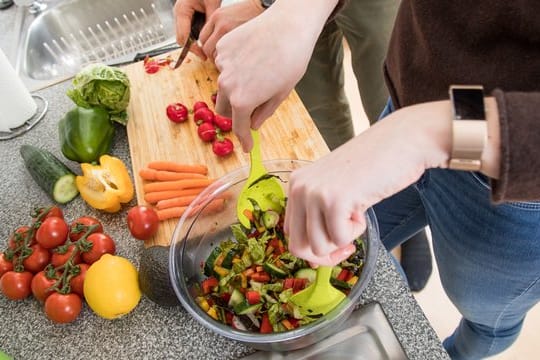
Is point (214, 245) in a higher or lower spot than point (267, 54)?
lower

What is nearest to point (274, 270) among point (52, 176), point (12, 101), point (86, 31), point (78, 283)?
point (78, 283)

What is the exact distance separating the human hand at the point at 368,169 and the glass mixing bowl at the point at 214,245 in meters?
0.19

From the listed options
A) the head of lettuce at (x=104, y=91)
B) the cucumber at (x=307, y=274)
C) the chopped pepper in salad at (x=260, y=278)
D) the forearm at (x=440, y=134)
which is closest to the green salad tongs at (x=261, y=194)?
the chopped pepper in salad at (x=260, y=278)

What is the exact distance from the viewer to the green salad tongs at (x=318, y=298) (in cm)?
64

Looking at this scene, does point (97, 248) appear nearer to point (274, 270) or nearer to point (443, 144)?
point (274, 270)

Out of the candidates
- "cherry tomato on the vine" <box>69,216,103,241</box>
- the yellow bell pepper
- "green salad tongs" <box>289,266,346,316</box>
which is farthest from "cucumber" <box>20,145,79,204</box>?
"green salad tongs" <box>289,266,346,316</box>

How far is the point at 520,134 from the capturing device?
16.4 inches

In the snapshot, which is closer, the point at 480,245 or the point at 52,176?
the point at 480,245

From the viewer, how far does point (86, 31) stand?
5.53 feet

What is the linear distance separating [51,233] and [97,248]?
9 centimetres

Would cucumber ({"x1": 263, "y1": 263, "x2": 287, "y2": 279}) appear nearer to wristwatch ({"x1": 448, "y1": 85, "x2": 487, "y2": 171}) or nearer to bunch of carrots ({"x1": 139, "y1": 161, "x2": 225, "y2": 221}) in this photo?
bunch of carrots ({"x1": 139, "y1": 161, "x2": 225, "y2": 221})

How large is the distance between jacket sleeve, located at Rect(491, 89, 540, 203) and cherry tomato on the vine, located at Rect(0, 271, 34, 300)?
77cm

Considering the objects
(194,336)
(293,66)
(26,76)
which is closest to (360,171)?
(293,66)

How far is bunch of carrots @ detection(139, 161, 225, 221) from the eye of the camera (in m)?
0.92
